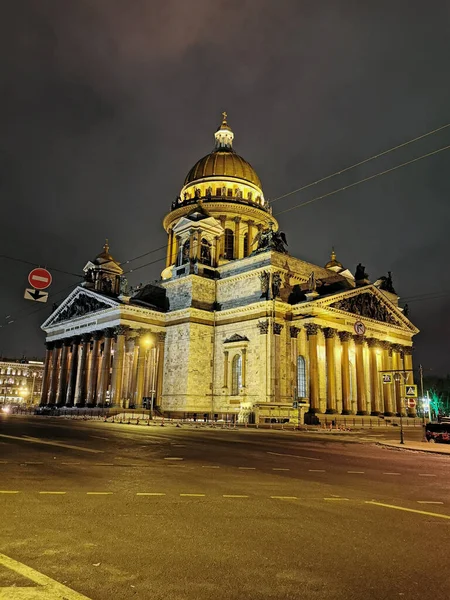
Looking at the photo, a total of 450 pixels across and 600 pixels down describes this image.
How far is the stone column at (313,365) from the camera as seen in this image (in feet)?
153

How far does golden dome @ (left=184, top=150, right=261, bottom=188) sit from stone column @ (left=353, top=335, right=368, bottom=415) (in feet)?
102

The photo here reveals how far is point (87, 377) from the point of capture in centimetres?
5809

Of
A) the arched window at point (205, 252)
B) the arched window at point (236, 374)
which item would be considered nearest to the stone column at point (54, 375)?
the arched window at point (205, 252)

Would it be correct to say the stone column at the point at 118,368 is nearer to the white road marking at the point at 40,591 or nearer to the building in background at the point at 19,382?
the white road marking at the point at 40,591

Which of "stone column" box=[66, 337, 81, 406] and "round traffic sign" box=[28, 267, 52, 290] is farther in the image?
"stone column" box=[66, 337, 81, 406]

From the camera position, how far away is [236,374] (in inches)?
2042

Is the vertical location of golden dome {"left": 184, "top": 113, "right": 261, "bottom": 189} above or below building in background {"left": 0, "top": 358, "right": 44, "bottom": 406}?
above

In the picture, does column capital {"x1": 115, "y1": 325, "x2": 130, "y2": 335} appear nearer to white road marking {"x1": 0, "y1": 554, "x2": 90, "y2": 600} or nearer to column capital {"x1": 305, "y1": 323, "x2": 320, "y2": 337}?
column capital {"x1": 305, "y1": 323, "x2": 320, "y2": 337}

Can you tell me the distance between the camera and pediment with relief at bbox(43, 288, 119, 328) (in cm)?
5556

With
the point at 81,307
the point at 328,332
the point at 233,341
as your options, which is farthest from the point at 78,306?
the point at 328,332

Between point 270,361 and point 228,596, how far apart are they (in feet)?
140

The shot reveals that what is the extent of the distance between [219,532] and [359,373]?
47901 millimetres

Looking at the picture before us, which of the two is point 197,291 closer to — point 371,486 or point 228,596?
point 371,486

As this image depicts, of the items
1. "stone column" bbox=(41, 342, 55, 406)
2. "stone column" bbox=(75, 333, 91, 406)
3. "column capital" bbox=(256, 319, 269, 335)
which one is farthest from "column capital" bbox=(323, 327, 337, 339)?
"stone column" bbox=(41, 342, 55, 406)
